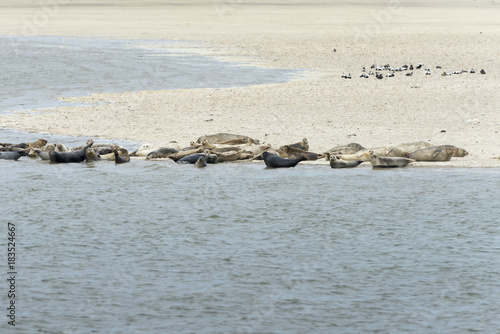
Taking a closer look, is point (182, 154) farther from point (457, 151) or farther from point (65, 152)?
point (457, 151)

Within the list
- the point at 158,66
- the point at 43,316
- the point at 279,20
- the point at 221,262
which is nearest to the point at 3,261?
the point at 43,316

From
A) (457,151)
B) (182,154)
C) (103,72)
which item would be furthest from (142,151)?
(103,72)

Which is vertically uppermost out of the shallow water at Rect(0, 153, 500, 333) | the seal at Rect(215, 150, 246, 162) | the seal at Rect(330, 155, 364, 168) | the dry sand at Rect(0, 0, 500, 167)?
the dry sand at Rect(0, 0, 500, 167)

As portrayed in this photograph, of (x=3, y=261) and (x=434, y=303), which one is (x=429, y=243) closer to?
(x=434, y=303)

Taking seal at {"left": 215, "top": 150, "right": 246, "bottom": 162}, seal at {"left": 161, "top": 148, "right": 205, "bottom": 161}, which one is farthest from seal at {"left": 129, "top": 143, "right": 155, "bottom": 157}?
seal at {"left": 215, "top": 150, "right": 246, "bottom": 162}

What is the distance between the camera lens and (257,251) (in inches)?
385

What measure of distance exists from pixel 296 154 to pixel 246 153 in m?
1.18

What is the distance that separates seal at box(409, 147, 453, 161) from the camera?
52.8ft

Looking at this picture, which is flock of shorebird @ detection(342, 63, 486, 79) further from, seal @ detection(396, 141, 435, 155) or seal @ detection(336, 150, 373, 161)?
seal @ detection(336, 150, 373, 161)

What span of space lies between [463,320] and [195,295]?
2947 millimetres

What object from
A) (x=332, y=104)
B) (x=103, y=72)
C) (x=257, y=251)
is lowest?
(x=257, y=251)

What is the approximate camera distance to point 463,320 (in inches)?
293

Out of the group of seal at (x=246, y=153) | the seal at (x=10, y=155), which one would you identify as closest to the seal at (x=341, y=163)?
the group of seal at (x=246, y=153)

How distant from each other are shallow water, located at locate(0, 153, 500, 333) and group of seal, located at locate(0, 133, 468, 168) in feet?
2.17
